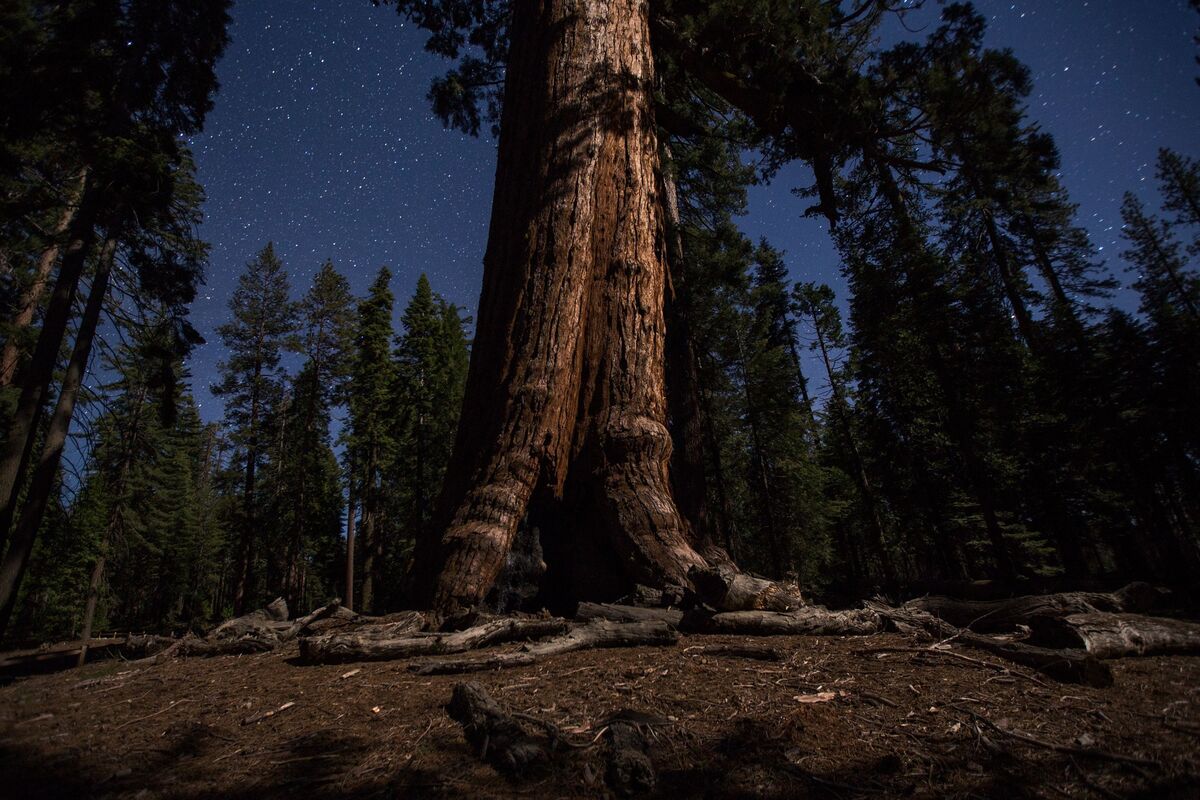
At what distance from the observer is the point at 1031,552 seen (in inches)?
638

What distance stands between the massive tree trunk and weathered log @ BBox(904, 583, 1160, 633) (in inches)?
75.7

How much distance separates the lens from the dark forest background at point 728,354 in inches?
285

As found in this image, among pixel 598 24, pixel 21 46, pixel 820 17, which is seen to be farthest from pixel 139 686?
pixel 21 46

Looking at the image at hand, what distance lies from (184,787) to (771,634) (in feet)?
10.8

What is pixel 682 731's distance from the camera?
5.90ft

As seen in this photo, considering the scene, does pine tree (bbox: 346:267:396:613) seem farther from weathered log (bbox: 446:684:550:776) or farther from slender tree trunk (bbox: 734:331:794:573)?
weathered log (bbox: 446:684:550:776)

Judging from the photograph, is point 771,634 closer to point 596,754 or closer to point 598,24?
point 596,754

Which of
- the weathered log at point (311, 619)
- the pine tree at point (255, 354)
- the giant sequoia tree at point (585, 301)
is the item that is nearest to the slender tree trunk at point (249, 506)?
the pine tree at point (255, 354)

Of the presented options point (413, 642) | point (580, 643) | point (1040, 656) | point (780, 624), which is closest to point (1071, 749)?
point (1040, 656)

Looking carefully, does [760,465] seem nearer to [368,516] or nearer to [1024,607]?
[1024,607]

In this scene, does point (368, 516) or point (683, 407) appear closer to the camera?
point (683, 407)

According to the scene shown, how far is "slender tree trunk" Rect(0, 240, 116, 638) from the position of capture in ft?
20.8

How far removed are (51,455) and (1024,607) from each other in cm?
1159

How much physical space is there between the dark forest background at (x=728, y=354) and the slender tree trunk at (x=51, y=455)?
0.04 meters
